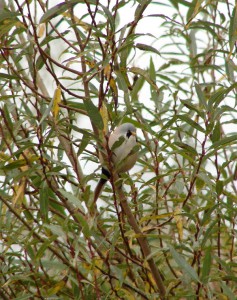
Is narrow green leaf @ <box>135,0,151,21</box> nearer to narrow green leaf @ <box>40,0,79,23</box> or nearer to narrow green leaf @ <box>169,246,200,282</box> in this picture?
narrow green leaf @ <box>40,0,79,23</box>

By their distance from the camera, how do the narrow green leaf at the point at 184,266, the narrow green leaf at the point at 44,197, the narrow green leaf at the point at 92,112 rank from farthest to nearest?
the narrow green leaf at the point at 44,197, the narrow green leaf at the point at 184,266, the narrow green leaf at the point at 92,112

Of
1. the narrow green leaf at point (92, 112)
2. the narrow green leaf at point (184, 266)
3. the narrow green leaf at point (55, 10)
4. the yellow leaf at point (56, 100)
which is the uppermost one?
the narrow green leaf at point (55, 10)

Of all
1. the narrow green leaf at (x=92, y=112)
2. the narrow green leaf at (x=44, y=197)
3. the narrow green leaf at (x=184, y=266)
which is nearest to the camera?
the narrow green leaf at (x=92, y=112)

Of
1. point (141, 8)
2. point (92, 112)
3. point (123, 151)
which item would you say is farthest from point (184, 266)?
point (141, 8)

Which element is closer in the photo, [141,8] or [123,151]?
[141,8]

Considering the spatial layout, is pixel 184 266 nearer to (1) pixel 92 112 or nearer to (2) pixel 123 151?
(2) pixel 123 151

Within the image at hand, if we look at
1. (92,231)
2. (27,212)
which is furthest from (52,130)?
(27,212)

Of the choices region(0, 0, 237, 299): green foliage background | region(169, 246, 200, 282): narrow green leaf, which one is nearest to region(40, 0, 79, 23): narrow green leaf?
region(0, 0, 237, 299): green foliage background

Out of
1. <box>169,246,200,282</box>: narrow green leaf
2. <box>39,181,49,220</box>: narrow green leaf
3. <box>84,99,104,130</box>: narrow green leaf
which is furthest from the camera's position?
<box>39,181,49,220</box>: narrow green leaf

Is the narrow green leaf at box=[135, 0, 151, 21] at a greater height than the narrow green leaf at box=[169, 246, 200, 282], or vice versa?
the narrow green leaf at box=[135, 0, 151, 21]

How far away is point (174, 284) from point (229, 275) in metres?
0.15

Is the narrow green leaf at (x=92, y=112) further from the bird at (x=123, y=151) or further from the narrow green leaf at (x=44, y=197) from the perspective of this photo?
the narrow green leaf at (x=44, y=197)

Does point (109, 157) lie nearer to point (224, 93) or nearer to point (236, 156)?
point (224, 93)

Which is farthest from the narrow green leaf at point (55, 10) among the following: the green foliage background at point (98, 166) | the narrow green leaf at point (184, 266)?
the narrow green leaf at point (184, 266)
